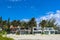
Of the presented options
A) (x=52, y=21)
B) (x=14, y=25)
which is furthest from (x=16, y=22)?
(x=52, y=21)

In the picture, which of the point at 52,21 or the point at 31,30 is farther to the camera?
the point at 52,21

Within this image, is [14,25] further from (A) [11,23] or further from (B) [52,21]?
(B) [52,21]

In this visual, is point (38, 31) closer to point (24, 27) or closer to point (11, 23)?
point (24, 27)

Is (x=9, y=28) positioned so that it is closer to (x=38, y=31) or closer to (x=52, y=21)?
(x=38, y=31)

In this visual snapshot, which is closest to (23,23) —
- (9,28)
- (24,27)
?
(24,27)

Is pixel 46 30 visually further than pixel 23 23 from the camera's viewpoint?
No

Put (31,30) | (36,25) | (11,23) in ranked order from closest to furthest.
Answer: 1. (31,30)
2. (36,25)
3. (11,23)

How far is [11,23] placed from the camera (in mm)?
122562

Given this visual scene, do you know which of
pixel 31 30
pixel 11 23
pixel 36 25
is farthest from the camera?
pixel 11 23

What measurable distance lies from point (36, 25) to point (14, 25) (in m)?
13.6

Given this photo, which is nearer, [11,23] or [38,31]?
[38,31]

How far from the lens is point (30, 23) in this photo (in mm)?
108625

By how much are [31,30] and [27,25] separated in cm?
617

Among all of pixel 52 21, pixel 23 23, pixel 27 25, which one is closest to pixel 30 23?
pixel 27 25
